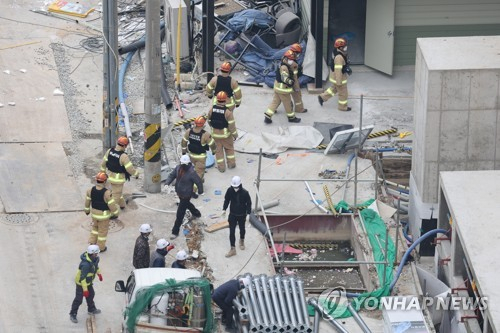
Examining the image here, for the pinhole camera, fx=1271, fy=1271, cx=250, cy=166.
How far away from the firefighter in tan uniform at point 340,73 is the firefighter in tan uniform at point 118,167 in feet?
19.5

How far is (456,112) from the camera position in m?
21.2

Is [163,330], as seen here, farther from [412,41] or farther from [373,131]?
[412,41]

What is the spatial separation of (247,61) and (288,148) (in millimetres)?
4636

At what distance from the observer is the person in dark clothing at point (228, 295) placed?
19.2 metres

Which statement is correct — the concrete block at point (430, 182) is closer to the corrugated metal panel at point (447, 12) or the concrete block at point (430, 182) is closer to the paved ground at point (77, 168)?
the paved ground at point (77, 168)

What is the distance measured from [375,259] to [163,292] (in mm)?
4590

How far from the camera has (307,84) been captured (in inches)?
1116

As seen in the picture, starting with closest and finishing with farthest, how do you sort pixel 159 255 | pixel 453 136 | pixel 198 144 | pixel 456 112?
pixel 159 255, pixel 456 112, pixel 453 136, pixel 198 144

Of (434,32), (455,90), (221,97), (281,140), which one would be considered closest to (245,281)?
(455,90)

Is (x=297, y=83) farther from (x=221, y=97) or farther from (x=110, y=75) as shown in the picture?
(x=110, y=75)

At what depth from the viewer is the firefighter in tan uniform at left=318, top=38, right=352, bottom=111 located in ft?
87.3

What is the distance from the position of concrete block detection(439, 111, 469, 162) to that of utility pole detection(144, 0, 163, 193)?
17.5 ft

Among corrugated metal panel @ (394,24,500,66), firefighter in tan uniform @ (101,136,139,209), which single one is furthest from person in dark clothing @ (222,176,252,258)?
corrugated metal panel @ (394,24,500,66)

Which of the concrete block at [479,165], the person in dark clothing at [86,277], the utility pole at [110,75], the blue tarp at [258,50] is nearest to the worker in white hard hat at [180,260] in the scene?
the person in dark clothing at [86,277]
